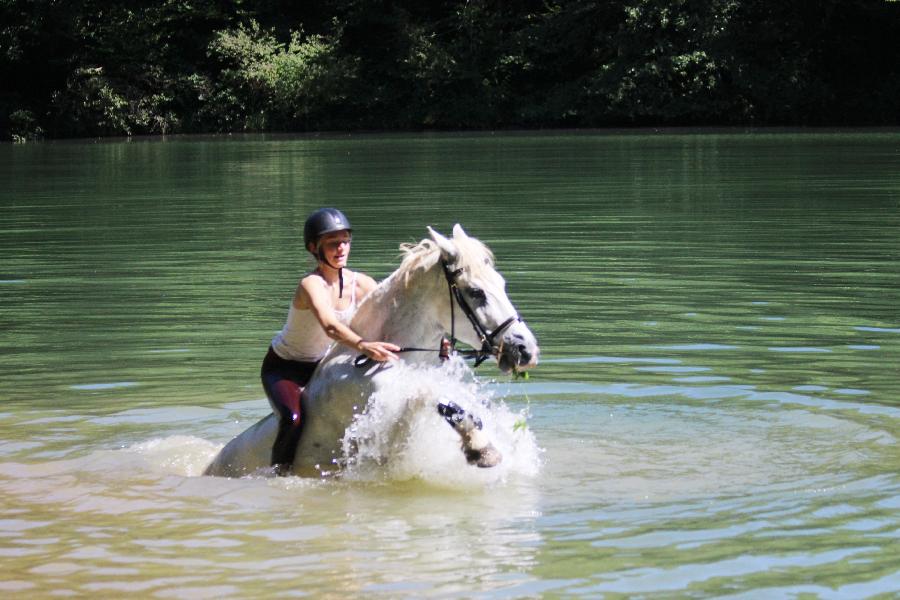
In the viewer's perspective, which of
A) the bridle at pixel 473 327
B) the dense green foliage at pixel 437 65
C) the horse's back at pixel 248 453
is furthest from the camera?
the dense green foliage at pixel 437 65

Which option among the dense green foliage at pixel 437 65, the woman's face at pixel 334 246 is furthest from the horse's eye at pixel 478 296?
the dense green foliage at pixel 437 65

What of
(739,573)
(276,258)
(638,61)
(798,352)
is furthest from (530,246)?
(638,61)

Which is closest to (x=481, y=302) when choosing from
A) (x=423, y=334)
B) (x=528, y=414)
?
(x=423, y=334)

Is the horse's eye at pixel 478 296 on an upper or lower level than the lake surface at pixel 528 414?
upper

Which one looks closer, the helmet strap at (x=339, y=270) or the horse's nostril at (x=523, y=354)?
the horse's nostril at (x=523, y=354)

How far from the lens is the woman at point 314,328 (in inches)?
298

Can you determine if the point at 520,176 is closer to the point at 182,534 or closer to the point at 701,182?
the point at 701,182

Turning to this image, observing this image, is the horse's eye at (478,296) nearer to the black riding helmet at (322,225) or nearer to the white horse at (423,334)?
the white horse at (423,334)

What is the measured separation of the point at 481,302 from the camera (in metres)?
7.25

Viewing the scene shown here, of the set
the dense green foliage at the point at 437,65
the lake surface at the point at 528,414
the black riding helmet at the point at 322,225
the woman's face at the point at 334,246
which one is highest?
the dense green foliage at the point at 437,65

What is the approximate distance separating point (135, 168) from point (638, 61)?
20.7 meters

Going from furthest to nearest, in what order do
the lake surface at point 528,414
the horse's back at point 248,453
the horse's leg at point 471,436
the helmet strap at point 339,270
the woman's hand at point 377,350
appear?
the horse's back at point 248,453
the helmet strap at point 339,270
the horse's leg at point 471,436
the woman's hand at point 377,350
the lake surface at point 528,414

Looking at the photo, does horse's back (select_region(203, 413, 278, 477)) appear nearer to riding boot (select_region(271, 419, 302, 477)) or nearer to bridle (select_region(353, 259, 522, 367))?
riding boot (select_region(271, 419, 302, 477))

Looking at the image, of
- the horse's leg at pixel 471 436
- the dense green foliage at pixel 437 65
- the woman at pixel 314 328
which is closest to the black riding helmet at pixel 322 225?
the woman at pixel 314 328
